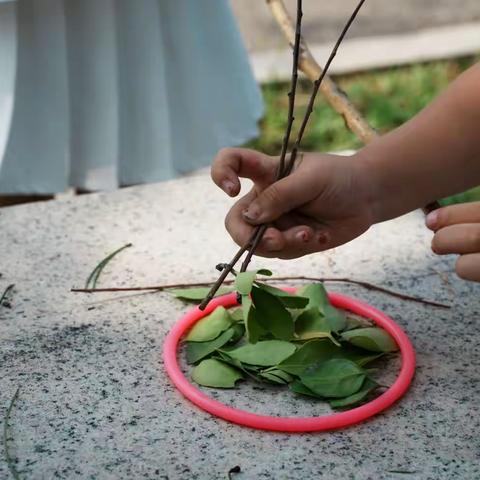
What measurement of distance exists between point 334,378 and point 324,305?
0.50ft

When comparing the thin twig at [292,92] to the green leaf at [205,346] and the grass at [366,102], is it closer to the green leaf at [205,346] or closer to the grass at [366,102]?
the green leaf at [205,346]

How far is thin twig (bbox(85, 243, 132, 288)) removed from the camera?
1.24 meters

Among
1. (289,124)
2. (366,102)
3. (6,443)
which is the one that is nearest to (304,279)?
(289,124)

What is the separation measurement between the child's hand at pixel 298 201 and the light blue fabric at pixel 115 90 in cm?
60

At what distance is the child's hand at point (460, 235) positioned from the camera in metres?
1.02

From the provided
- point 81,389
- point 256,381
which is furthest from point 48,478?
point 256,381

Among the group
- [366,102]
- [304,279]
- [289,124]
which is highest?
[289,124]

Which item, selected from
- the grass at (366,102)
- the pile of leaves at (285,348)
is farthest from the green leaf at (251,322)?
the grass at (366,102)

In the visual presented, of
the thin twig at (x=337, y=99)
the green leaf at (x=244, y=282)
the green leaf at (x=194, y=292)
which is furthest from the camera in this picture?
the thin twig at (x=337, y=99)

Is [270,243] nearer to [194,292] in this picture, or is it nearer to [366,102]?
[194,292]

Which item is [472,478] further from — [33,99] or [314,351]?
[33,99]

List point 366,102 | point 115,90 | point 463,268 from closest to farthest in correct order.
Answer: point 463,268 < point 115,90 < point 366,102

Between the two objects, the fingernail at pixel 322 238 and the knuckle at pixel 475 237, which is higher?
the knuckle at pixel 475 237

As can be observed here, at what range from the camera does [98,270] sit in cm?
127
